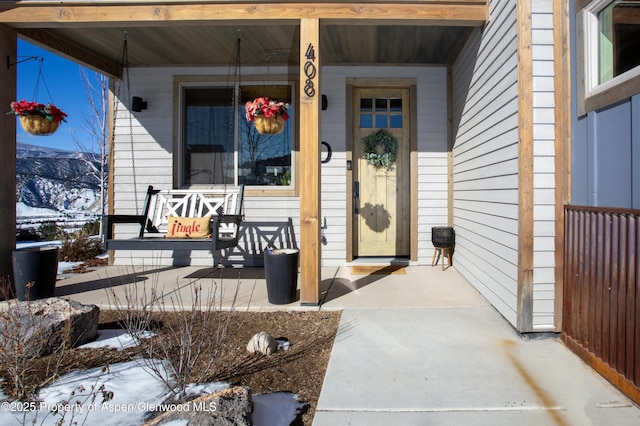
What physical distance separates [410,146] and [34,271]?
4.51 m

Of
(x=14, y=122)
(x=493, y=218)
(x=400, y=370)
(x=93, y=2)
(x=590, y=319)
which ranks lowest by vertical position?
(x=400, y=370)

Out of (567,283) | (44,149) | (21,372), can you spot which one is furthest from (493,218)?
(44,149)

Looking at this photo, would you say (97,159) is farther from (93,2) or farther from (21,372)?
(21,372)

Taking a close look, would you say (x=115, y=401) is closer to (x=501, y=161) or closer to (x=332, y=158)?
(x=501, y=161)

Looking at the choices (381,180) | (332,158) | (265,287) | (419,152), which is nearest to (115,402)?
(265,287)

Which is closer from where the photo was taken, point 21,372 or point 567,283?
point 21,372

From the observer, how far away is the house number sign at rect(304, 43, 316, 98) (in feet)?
11.8

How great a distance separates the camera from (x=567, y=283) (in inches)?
110

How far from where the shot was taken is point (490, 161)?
3678mm

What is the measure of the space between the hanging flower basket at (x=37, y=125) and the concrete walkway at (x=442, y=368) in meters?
1.70

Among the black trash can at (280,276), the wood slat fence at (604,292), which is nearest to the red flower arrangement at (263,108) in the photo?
the black trash can at (280,276)

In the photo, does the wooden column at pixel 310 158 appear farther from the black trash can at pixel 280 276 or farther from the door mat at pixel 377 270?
the door mat at pixel 377 270

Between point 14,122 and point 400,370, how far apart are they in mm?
4355

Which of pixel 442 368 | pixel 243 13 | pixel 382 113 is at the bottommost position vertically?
pixel 442 368
